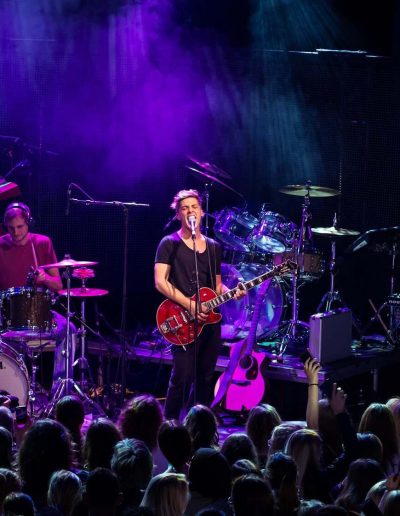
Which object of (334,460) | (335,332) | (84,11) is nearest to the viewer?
(334,460)

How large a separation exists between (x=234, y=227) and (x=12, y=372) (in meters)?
3.63

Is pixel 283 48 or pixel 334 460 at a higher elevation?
pixel 283 48

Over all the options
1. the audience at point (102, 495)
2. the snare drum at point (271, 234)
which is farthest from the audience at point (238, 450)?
the snare drum at point (271, 234)

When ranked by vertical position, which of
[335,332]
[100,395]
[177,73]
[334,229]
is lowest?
[100,395]

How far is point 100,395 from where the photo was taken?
38.5 ft

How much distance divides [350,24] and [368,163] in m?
1.88

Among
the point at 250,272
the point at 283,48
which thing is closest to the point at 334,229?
the point at 250,272

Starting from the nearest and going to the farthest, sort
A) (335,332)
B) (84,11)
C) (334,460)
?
(334,460) → (335,332) → (84,11)

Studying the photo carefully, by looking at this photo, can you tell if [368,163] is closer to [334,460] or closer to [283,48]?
[283,48]

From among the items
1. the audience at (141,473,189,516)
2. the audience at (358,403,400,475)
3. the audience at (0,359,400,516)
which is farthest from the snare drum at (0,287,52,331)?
the audience at (141,473,189,516)

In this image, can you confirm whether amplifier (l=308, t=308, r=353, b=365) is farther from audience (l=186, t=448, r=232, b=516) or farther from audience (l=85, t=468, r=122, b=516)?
audience (l=85, t=468, r=122, b=516)

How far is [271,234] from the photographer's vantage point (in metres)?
12.5

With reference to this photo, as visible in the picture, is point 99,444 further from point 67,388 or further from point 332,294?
point 332,294

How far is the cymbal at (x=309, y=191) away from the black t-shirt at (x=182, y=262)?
9.56 feet
